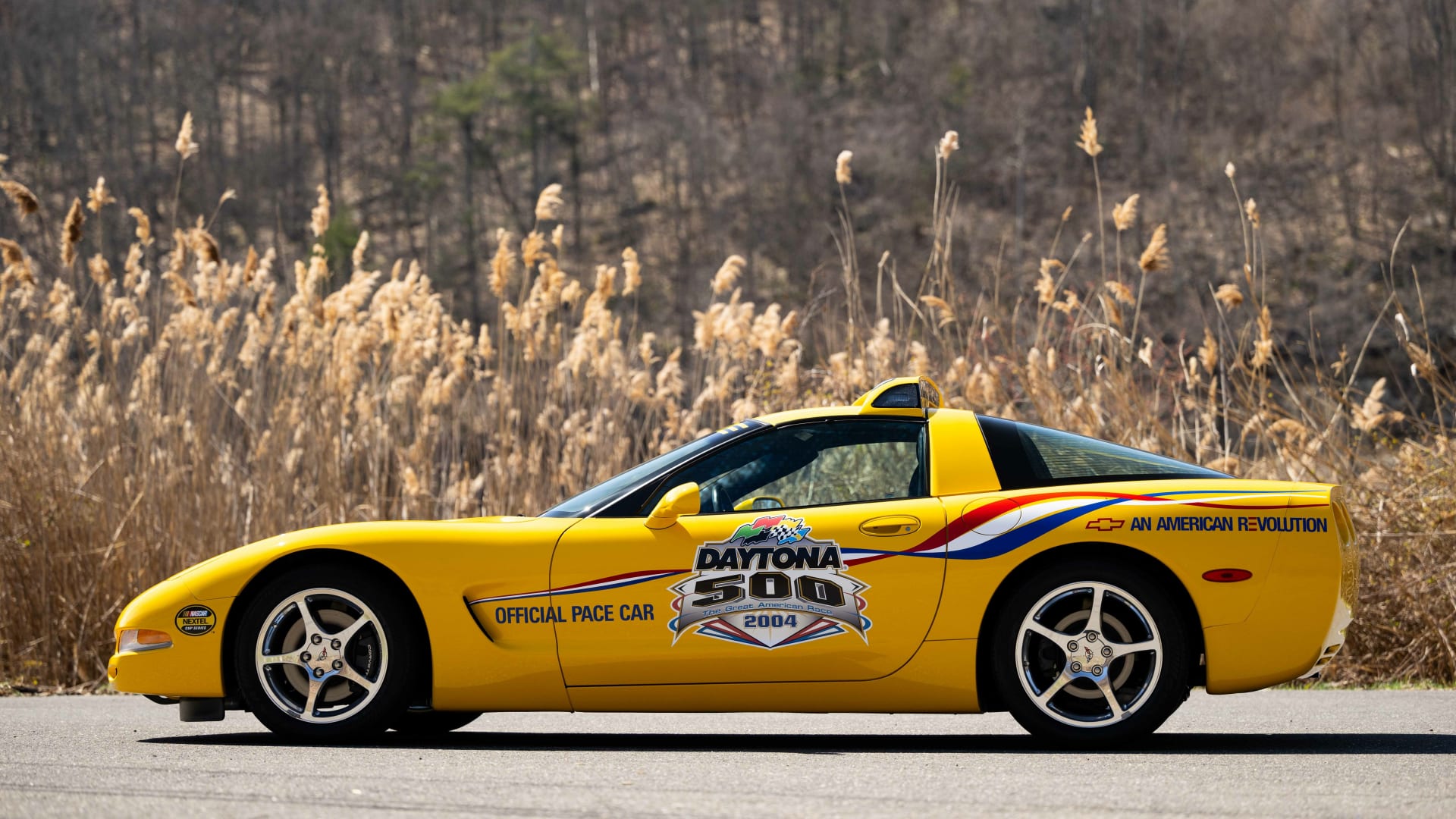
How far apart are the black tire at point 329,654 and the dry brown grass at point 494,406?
3727 millimetres

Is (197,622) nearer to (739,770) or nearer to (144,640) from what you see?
(144,640)

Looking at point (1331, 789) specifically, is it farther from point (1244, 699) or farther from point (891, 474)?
point (891, 474)

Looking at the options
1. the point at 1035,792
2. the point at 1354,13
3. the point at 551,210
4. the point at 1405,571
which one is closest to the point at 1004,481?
the point at 1035,792

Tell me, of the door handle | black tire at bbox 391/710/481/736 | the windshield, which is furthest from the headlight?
the door handle

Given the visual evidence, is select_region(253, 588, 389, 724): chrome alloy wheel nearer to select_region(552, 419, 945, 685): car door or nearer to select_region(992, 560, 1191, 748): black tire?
select_region(552, 419, 945, 685): car door

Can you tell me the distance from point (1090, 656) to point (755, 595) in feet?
3.79

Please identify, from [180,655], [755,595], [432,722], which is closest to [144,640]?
[180,655]

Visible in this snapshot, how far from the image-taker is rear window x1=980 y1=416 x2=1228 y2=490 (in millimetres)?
5672

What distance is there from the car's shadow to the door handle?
759 millimetres

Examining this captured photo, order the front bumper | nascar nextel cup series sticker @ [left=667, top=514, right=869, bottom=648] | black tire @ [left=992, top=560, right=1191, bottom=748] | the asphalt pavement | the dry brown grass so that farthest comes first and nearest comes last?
the dry brown grass, the front bumper, nascar nextel cup series sticker @ [left=667, top=514, right=869, bottom=648], black tire @ [left=992, top=560, right=1191, bottom=748], the asphalt pavement

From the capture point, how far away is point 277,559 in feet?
18.5

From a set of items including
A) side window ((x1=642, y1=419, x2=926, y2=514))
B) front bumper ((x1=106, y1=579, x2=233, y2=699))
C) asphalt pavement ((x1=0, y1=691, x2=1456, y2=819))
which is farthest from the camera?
side window ((x1=642, y1=419, x2=926, y2=514))

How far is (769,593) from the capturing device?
5.46 metres

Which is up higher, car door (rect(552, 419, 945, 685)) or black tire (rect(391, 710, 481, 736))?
car door (rect(552, 419, 945, 685))
